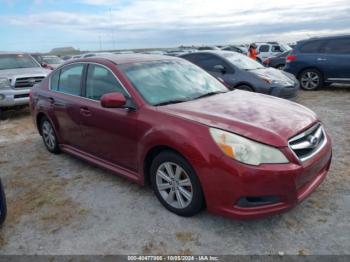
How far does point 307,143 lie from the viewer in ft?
10.6

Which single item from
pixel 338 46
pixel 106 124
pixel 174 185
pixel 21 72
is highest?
pixel 338 46

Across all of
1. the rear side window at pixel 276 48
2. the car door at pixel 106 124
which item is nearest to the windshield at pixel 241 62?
the car door at pixel 106 124

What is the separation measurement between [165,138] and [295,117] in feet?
4.40

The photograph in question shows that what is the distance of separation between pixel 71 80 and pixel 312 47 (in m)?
8.86

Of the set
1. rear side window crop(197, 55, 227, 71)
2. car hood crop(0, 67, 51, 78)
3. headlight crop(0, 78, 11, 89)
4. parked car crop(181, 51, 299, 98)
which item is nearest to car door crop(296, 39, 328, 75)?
parked car crop(181, 51, 299, 98)

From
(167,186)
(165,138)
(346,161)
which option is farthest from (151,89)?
(346,161)

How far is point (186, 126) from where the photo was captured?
327cm

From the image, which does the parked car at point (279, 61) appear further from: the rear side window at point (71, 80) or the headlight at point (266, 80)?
the rear side window at point (71, 80)

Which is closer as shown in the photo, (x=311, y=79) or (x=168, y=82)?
(x=168, y=82)

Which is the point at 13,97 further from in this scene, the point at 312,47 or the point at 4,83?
the point at 312,47

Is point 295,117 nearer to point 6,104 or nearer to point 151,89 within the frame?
point 151,89

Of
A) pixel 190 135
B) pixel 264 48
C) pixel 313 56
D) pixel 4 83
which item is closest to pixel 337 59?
pixel 313 56

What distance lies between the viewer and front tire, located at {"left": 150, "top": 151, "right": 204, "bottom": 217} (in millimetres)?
3268

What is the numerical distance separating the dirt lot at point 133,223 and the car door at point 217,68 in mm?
4292
